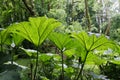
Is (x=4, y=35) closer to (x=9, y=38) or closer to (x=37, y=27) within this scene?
(x=9, y=38)

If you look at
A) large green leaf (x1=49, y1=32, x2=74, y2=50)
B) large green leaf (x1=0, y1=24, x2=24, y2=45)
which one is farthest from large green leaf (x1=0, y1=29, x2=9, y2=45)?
large green leaf (x1=49, y1=32, x2=74, y2=50)

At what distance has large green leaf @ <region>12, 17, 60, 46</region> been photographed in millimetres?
850

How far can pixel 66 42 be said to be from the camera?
972mm

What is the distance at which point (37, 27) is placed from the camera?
0.87 metres

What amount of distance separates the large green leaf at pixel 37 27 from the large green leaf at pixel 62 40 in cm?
7

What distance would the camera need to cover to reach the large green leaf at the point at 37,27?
2.79 ft

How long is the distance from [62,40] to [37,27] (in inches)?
5.1

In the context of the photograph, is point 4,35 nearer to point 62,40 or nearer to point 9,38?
point 9,38

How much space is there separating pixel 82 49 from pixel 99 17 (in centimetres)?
1225

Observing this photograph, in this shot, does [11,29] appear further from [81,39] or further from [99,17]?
[99,17]

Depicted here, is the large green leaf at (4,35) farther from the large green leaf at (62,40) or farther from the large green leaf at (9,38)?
the large green leaf at (62,40)

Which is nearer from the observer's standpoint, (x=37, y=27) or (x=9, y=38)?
(x=37, y=27)

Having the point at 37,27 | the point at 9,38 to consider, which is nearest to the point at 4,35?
the point at 9,38

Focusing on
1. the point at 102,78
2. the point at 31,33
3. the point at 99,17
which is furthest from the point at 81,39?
the point at 99,17
